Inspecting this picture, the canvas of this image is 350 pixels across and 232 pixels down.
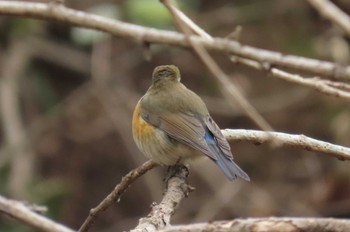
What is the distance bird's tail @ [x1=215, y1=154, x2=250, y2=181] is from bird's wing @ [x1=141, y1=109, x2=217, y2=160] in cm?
8

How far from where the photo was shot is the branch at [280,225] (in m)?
1.96

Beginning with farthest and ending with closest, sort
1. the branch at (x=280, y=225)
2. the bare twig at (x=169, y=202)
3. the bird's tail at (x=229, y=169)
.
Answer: the bird's tail at (x=229, y=169) → the bare twig at (x=169, y=202) → the branch at (x=280, y=225)

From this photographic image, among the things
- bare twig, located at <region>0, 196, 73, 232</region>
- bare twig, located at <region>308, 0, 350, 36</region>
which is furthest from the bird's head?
bare twig, located at <region>308, 0, 350, 36</region>

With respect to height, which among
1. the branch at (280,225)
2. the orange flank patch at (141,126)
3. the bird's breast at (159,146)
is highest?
the orange flank patch at (141,126)

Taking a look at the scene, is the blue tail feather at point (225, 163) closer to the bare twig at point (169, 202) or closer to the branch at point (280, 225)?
the bare twig at point (169, 202)

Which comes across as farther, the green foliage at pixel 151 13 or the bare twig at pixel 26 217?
the green foliage at pixel 151 13

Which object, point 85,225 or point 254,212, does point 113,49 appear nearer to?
point 254,212

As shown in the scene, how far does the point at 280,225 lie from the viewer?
2.00m

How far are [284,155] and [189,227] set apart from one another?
6.05 m

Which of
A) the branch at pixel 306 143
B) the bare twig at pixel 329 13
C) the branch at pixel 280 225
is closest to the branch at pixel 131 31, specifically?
the branch at pixel 306 143

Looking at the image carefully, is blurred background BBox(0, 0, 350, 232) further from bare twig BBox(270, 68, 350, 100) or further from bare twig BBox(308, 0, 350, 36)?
bare twig BBox(308, 0, 350, 36)

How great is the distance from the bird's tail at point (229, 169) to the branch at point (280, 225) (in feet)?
4.27

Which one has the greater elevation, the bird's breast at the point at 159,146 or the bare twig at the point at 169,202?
the bird's breast at the point at 159,146

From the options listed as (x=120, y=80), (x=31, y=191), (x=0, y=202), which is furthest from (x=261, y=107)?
(x=0, y=202)
